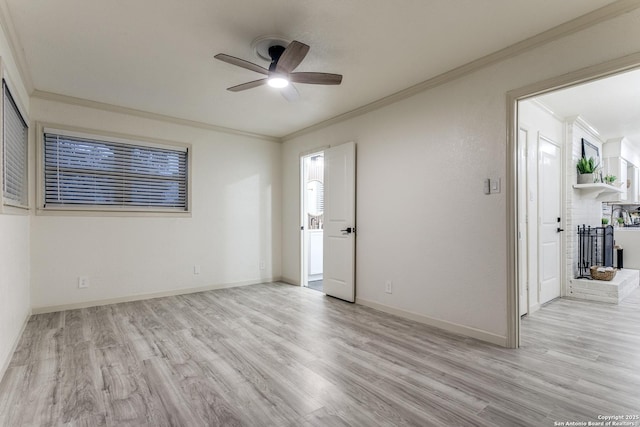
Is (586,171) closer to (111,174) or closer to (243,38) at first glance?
(243,38)

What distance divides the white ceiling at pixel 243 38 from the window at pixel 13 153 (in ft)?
1.59

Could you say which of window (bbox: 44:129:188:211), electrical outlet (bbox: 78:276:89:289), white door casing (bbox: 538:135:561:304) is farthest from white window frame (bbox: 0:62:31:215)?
white door casing (bbox: 538:135:561:304)

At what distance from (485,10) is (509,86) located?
751 mm

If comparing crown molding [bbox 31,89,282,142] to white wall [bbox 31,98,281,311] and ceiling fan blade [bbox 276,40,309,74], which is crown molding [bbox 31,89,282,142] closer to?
white wall [bbox 31,98,281,311]

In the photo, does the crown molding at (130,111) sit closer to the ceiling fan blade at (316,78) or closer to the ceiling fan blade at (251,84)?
the ceiling fan blade at (251,84)

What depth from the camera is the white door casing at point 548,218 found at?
13.2 feet

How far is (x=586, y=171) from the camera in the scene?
14.9 feet

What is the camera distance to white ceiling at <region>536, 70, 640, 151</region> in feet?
11.0

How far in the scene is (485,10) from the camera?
2.18m

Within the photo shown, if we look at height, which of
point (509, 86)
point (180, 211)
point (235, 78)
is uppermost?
point (235, 78)

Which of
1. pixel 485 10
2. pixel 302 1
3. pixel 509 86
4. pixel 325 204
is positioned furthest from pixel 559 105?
pixel 302 1

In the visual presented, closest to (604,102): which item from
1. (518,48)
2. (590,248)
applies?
(590,248)

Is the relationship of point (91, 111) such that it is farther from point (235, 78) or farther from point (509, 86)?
point (509, 86)

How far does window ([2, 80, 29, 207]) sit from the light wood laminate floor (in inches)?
50.4
